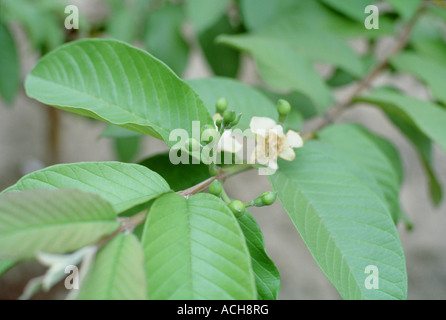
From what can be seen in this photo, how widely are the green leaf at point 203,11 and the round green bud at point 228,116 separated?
66cm

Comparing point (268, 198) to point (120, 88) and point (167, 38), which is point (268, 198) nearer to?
point (120, 88)

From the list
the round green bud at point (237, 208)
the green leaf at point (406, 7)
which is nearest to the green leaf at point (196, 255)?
the round green bud at point (237, 208)

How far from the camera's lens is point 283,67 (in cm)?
101

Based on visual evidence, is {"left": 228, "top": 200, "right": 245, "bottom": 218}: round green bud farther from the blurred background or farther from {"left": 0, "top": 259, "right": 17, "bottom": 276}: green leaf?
the blurred background

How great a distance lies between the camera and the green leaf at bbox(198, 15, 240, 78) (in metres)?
1.40

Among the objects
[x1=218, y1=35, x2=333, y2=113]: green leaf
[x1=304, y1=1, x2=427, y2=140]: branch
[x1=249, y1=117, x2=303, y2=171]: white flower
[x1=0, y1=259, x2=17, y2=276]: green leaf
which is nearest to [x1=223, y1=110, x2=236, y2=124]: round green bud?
[x1=249, y1=117, x2=303, y2=171]: white flower

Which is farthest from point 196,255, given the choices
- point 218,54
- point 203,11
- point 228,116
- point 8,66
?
point 8,66

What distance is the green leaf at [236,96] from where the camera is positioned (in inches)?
33.2

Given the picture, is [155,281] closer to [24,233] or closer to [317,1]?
[24,233]

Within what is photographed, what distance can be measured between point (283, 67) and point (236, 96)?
21cm

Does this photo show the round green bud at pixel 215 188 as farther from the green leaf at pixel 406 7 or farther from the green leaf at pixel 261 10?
the green leaf at pixel 406 7

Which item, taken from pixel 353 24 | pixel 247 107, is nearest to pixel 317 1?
pixel 353 24

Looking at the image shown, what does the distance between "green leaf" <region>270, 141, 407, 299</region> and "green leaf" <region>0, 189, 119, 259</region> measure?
0.87ft
